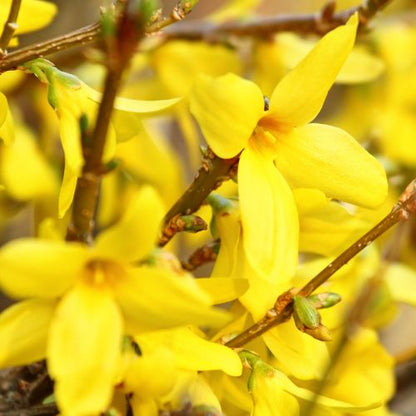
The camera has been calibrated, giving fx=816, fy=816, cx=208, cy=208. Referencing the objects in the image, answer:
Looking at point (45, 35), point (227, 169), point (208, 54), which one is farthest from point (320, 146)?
point (45, 35)

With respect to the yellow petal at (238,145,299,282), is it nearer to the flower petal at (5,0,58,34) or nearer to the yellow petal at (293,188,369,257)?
the yellow petal at (293,188,369,257)

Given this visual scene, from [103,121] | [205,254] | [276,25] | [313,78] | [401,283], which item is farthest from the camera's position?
[276,25]

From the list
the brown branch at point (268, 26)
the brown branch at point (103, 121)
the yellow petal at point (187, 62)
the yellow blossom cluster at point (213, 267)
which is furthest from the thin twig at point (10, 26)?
the yellow petal at point (187, 62)

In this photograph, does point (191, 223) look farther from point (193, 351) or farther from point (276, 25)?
point (276, 25)

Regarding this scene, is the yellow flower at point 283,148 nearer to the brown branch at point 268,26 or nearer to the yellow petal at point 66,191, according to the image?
the yellow petal at point 66,191

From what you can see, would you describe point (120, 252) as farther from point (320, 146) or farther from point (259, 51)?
point (259, 51)

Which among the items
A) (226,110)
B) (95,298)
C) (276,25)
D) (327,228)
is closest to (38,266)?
(95,298)

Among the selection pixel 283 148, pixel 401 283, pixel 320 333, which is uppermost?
pixel 283 148
